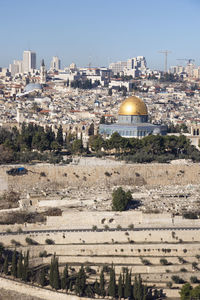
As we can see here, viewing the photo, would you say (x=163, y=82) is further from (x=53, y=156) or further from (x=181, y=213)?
(x=181, y=213)

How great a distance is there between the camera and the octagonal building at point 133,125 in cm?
3922

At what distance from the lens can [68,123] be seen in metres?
46.5

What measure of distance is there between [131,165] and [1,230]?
9.56 m

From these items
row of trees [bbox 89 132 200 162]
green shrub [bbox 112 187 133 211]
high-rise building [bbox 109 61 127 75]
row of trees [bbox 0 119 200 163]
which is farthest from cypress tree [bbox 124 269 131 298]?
high-rise building [bbox 109 61 127 75]

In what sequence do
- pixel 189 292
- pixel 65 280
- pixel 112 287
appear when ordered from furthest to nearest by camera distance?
pixel 65 280, pixel 112 287, pixel 189 292

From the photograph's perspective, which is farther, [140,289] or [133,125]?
[133,125]

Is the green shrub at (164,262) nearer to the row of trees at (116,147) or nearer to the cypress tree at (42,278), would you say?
the cypress tree at (42,278)

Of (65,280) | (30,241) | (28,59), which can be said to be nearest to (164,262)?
(65,280)

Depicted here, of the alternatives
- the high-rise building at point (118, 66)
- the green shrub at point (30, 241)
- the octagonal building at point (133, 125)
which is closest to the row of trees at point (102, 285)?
the green shrub at point (30, 241)

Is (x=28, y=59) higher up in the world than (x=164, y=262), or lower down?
higher up

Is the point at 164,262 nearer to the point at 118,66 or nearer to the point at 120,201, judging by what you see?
the point at 120,201

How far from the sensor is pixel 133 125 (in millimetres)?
39562

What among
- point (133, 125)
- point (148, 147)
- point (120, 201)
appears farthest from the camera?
→ point (133, 125)

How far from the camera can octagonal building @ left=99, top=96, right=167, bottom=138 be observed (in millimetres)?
39219
